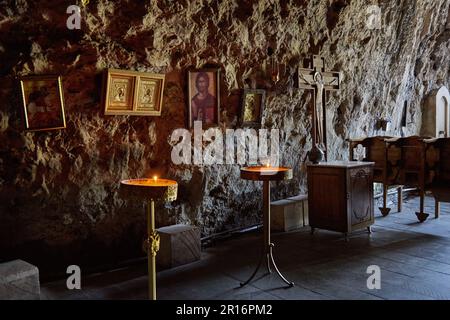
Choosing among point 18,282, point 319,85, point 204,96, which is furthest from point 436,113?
point 18,282

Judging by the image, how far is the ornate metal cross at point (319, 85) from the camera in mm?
6215

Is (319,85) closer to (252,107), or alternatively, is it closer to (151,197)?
(252,107)

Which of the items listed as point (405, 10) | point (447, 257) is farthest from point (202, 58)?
point (405, 10)

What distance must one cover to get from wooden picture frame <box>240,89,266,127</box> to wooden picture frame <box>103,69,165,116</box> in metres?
1.29

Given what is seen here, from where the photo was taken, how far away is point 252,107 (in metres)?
5.64

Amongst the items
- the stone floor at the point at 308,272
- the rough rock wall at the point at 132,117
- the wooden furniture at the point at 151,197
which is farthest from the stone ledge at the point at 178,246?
the wooden furniture at the point at 151,197

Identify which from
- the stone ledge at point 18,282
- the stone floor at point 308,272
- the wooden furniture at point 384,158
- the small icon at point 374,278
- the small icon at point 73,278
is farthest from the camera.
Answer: the wooden furniture at point 384,158

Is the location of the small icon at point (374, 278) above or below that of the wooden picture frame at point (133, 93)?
below

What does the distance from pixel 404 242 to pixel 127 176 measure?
3.37 meters

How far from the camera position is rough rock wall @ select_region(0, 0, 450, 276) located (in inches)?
151

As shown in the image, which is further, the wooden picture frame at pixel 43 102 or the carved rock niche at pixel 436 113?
the carved rock niche at pixel 436 113

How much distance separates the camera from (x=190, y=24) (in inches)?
192

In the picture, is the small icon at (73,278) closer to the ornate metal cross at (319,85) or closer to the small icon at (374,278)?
the small icon at (374,278)

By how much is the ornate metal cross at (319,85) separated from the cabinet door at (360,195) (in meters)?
0.91
